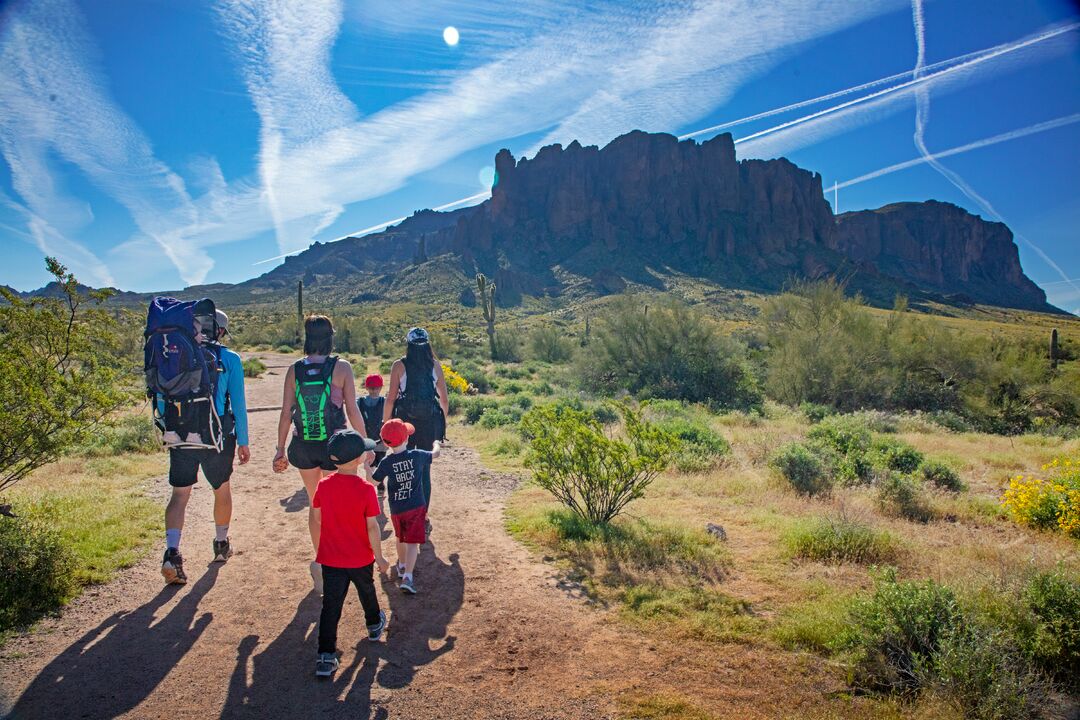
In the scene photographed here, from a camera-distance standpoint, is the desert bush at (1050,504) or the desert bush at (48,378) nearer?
the desert bush at (48,378)

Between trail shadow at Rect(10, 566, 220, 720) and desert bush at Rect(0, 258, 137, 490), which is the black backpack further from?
desert bush at Rect(0, 258, 137, 490)

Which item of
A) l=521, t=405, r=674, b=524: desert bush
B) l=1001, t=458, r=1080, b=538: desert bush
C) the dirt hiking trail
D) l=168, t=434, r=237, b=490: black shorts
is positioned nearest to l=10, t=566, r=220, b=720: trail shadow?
the dirt hiking trail

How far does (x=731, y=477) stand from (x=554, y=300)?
7036 centimetres

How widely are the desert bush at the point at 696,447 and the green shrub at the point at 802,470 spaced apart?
1.04m

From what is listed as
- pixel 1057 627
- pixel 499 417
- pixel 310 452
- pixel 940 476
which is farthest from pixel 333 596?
pixel 499 417

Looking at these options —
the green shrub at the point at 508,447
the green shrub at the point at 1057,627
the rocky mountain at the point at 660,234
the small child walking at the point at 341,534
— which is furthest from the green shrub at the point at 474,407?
the rocky mountain at the point at 660,234

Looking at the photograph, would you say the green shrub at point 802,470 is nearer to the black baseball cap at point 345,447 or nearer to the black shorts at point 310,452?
the black shorts at point 310,452

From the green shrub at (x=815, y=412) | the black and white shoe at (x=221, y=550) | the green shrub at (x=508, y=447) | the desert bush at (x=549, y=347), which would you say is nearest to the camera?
the black and white shoe at (x=221, y=550)

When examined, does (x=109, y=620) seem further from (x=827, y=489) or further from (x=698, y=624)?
(x=827, y=489)

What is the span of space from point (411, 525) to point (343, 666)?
3.74ft

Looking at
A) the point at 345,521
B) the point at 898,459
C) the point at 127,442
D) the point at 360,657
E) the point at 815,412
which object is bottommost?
the point at 898,459

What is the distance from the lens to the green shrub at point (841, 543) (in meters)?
5.12

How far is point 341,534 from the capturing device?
3.32m

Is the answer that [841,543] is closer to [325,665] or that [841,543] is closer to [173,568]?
[325,665]
